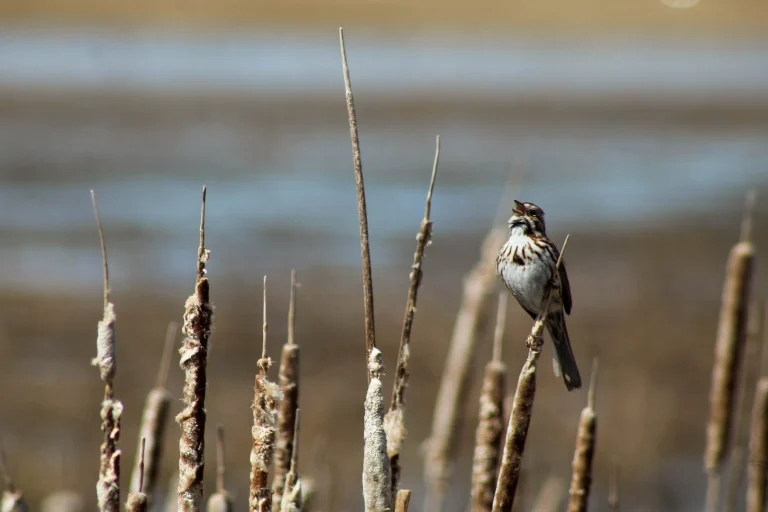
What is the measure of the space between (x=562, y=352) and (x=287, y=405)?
964 mm

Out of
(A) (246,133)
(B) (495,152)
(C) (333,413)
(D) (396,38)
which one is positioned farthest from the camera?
(D) (396,38)

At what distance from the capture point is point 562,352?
335 centimetres

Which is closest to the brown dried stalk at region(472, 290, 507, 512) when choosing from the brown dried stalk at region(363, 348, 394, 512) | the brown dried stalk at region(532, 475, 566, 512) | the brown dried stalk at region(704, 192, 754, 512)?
the brown dried stalk at region(363, 348, 394, 512)

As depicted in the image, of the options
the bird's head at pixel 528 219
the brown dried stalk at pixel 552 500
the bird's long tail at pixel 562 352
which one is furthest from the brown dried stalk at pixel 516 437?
the brown dried stalk at pixel 552 500

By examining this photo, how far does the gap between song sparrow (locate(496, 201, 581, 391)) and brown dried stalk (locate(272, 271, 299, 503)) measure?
2.78 ft

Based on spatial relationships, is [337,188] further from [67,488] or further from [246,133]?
[67,488]

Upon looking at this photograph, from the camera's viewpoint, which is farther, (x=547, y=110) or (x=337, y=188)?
(x=547, y=110)

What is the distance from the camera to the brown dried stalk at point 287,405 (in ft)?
9.59

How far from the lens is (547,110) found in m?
39.2

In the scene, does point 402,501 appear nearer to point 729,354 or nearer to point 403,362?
point 403,362

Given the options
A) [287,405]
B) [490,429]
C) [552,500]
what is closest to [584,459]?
[490,429]

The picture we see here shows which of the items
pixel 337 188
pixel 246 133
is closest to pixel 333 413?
pixel 337 188

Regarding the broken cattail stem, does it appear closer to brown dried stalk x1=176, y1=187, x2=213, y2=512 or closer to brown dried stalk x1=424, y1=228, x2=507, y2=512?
brown dried stalk x1=424, y1=228, x2=507, y2=512

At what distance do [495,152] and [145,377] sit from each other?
18.7m
